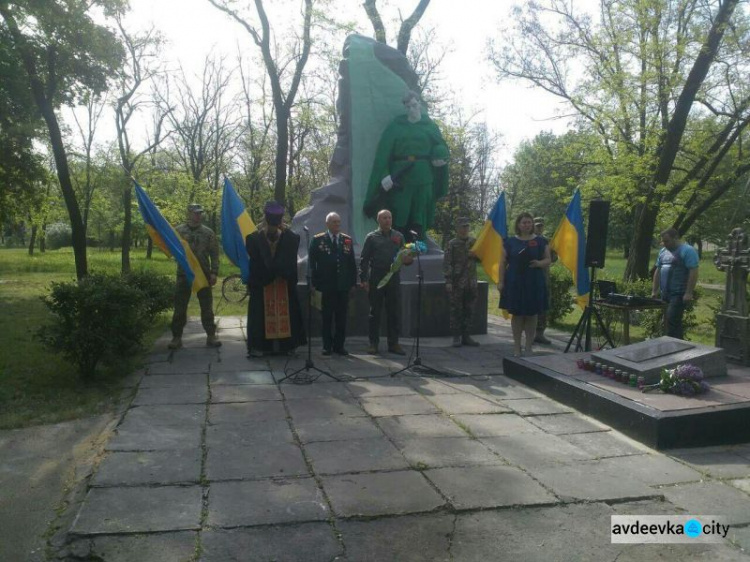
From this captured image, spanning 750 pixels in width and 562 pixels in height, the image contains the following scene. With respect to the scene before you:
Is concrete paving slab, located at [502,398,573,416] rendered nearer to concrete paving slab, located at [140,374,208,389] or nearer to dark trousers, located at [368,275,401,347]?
dark trousers, located at [368,275,401,347]

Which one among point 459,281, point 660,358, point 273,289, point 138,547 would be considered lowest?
point 138,547

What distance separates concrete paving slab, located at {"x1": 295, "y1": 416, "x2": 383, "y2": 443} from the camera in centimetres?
443

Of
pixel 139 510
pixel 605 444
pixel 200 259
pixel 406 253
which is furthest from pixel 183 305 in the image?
pixel 605 444

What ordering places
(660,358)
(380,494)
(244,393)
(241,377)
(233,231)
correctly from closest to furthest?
(380,494)
(660,358)
(244,393)
(241,377)
(233,231)

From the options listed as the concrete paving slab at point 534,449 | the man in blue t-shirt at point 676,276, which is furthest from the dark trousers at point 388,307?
the man in blue t-shirt at point 676,276

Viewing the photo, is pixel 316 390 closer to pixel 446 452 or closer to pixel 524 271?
pixel 446 452

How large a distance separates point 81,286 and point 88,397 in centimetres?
108

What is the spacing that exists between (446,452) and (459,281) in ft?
14.0

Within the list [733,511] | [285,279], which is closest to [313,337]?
[285,279]

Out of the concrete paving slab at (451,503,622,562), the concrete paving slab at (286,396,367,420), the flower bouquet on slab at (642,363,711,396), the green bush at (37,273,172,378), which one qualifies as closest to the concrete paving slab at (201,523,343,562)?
the concrete paving slab at (451,503,622,562)

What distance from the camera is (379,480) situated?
3.65 metres

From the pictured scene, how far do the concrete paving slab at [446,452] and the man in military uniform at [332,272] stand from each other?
3.11 meters

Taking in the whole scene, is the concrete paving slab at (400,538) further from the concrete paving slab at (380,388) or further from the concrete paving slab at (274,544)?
the concrete paving slab at (380,388)

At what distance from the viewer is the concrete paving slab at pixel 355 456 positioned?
12.6 feet
